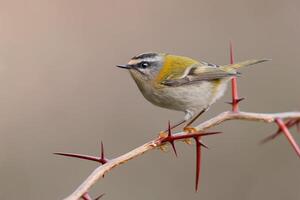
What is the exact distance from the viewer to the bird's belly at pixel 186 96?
4.43 meters

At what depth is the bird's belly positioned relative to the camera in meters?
4.43

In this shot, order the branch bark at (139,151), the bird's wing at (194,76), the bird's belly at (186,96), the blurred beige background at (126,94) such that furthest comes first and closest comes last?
the blurred beige background at (126,94) → the bird's wing at (194,76) → the bird's belly at (186,96) → the branch bark at (139,151)

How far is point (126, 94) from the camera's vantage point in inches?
298

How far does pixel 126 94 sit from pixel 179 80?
3.00 meters

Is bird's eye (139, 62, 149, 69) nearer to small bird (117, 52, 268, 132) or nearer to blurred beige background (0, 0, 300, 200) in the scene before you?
small bird (117, 52, 268, 132)

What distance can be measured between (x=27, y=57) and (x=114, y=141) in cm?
210

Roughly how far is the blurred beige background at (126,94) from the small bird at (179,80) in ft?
6.46

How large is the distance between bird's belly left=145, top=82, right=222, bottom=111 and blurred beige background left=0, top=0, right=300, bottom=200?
1966mm

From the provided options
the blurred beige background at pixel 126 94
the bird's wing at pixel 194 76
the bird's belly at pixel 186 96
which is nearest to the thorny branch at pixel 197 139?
the bird's belly at pixel 186 96

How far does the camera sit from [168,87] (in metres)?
4.54

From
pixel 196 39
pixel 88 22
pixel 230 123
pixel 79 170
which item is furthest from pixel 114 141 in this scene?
pixel 88 22

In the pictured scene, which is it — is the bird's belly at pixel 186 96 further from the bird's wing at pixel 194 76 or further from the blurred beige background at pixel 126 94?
the blurred beige background at pixel 126 94

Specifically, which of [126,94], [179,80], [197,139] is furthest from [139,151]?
[126,94]

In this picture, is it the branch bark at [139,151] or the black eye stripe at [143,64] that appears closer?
the branch bark at [139,151]
